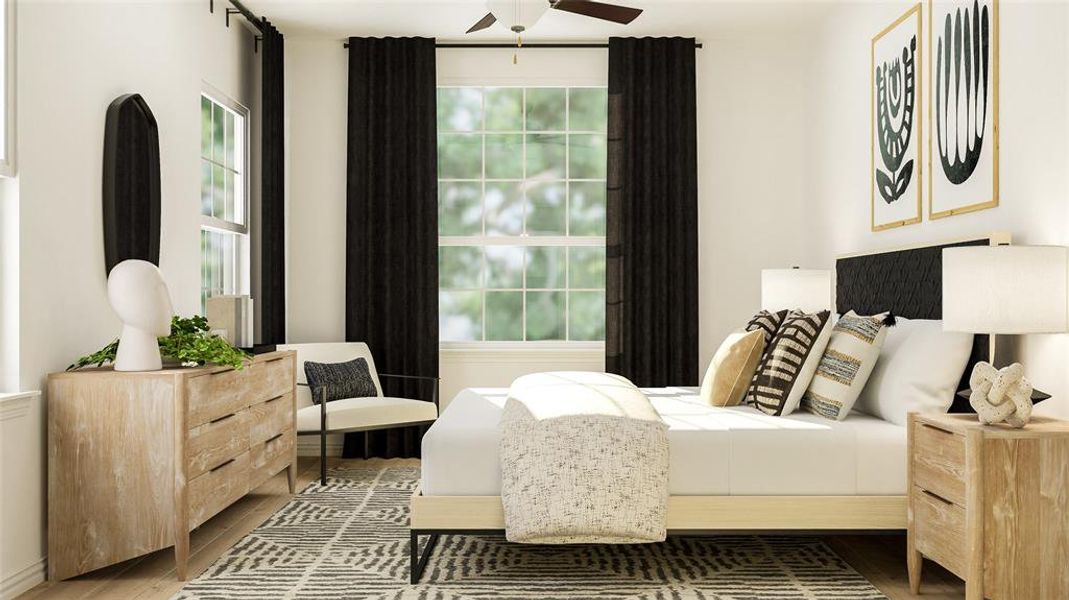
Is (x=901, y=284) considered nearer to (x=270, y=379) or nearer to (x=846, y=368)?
(x=846, y=368)

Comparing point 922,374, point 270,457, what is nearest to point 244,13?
point 270,457

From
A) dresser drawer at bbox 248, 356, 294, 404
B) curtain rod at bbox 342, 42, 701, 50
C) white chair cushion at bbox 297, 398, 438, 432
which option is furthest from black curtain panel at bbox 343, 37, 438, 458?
dresser drawer at bbox 248, 356, 294, 404

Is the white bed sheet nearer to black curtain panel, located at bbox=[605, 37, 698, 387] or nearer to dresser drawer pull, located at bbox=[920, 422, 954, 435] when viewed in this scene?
dresser drawer pull, located at bbox=[920, 422, 954, 435]

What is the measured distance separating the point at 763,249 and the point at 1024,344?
2676 mm

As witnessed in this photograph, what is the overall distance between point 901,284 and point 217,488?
3218 millimetres

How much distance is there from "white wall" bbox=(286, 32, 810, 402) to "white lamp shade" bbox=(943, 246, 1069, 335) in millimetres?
3010

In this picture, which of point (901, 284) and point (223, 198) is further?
point (223, 198)

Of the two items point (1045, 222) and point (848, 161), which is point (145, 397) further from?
point (848, 161)

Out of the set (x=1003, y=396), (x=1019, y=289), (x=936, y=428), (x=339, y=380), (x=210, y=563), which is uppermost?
(x=1019, y=289)

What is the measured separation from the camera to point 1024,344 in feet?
10.4

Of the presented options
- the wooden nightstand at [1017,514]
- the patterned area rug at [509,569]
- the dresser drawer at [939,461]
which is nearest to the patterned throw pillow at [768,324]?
the patterned area rug at [509,569]

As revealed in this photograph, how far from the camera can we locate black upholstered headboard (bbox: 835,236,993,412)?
3.35 meters

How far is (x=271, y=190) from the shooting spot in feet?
17.5

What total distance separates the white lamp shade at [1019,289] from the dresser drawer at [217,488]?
9.42ft
